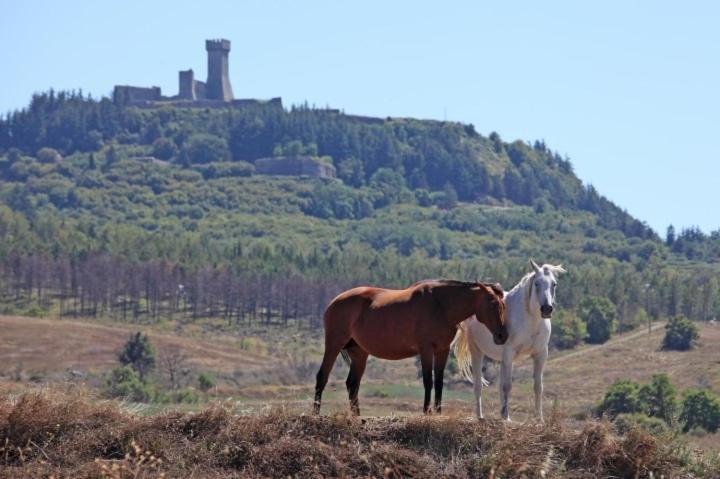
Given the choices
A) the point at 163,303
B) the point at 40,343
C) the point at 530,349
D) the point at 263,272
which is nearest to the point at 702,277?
the point at 263,272

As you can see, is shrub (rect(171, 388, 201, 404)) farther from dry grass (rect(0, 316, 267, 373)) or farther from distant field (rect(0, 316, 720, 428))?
dry grass (rect(0, 316, 267, 373))

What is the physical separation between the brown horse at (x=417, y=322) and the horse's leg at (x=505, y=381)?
0.28m

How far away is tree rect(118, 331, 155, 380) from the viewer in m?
96.1

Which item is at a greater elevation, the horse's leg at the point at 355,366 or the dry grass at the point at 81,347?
the horse's leg at the point at 355,366

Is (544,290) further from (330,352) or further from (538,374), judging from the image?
(330,352)

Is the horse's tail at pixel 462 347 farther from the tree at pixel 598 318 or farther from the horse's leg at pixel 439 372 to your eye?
the tree at pixel 598 318

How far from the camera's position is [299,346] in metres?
121

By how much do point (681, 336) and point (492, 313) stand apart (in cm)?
9753

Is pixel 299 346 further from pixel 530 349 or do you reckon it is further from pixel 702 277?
pixel 530 349

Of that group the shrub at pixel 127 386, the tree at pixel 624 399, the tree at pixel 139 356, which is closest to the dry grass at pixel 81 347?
the tree at pixel 139 356

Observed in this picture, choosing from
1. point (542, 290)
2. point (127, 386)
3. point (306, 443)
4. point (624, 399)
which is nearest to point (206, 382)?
point (127, 386)

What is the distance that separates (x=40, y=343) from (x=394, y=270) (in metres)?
63.3

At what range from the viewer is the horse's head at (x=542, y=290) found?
58.2 ft

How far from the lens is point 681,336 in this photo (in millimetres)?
112062
